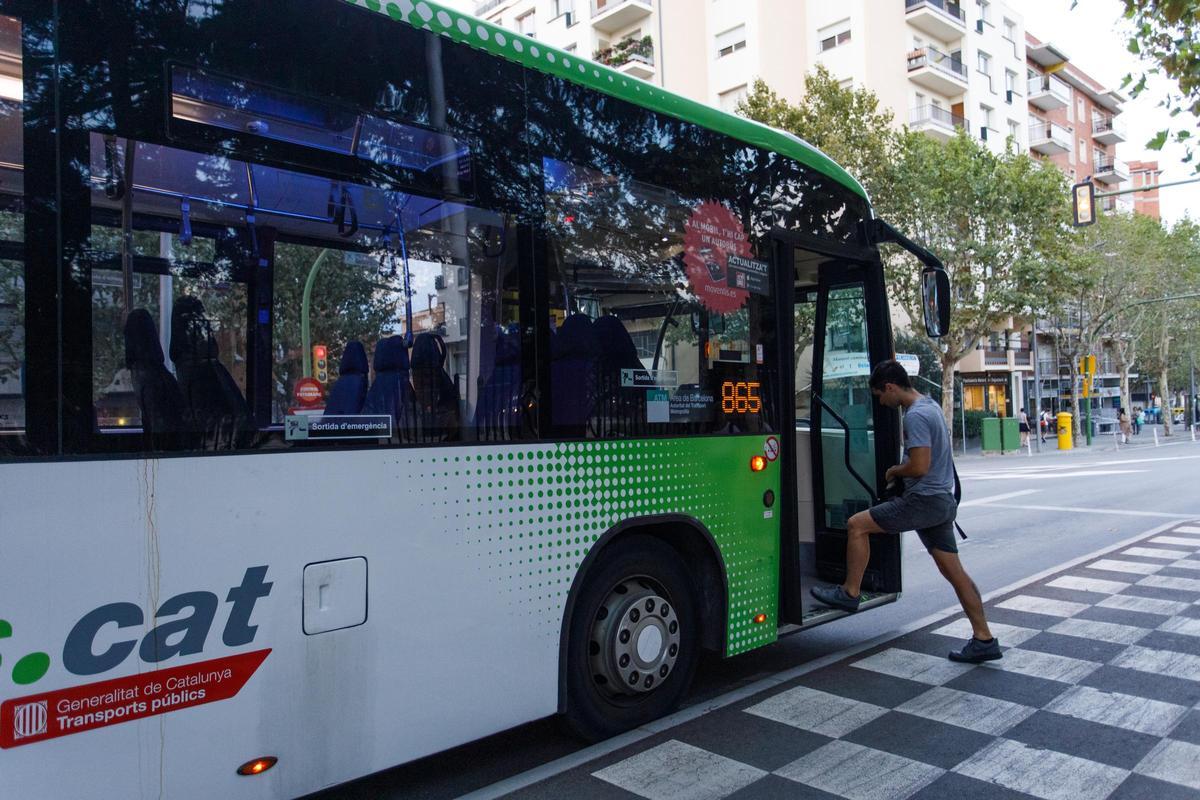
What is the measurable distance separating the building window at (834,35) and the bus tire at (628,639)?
35.8m

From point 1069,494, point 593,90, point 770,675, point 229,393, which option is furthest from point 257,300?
point 1069,494

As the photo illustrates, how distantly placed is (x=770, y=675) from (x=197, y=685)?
3527 mm

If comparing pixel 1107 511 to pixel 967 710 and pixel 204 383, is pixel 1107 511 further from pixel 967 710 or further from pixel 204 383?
pixel 204 383

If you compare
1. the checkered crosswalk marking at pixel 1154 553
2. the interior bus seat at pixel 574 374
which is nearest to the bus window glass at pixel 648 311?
the interior bus seat at pixel 574 374

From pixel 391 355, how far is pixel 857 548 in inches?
134

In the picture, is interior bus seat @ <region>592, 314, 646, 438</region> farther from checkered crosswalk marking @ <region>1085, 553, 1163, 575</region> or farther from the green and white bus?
checkered crosswalk marking @ <region>1085, 553, 1163, 575</region>

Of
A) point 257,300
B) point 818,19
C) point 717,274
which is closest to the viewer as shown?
point 257,300

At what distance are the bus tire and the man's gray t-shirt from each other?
1.84 m

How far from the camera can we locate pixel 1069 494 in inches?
595

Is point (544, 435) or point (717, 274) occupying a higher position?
point (717, 274)

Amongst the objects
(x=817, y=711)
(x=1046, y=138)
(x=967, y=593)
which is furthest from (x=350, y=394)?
(x=1046, y=138)

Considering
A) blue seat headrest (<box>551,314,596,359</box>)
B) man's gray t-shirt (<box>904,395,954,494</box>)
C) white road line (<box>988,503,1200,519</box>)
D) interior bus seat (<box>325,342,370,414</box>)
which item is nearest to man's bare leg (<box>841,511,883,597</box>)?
man's gray t-shirt (<box>904,395,954,494</box>)

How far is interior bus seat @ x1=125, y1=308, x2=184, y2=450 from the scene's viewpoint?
2604 millimetres

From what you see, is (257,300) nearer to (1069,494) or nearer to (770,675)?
(770,675)
